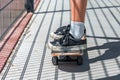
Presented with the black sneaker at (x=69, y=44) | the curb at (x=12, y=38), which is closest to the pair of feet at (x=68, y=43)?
the black sneaker at (x=69, y=44)

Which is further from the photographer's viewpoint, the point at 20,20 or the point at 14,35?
the point at 20,20

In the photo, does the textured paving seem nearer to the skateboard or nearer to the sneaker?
the skateboard

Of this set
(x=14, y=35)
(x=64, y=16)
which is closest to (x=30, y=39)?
(x=14, y=35)

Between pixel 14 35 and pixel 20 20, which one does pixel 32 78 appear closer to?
pixel 14 35

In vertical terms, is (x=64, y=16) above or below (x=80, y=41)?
below

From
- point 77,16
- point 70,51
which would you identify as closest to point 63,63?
point 70,51

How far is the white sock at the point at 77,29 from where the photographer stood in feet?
16.5

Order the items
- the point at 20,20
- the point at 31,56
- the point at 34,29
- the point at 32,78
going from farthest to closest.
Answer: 1. the point at 20,20
2. the point at 34,29
3. the point at 31,56
4. the point at 32,78

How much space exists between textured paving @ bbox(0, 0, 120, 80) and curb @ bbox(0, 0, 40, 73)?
0.07 metres

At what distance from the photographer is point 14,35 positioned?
6.70 metres

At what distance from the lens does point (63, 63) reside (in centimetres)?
529

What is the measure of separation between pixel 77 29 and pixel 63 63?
0.55 meters

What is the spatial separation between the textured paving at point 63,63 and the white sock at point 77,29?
449 millimetres

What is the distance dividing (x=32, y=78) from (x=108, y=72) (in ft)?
3.28
